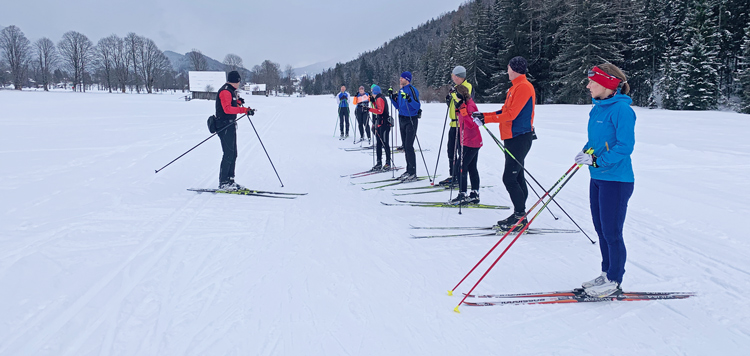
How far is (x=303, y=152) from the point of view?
36.1ft

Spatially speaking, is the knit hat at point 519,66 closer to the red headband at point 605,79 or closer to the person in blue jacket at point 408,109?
the red headband at point 605,79

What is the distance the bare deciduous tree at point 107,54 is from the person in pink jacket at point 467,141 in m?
95.0

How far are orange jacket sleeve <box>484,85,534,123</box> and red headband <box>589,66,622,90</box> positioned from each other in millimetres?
1352

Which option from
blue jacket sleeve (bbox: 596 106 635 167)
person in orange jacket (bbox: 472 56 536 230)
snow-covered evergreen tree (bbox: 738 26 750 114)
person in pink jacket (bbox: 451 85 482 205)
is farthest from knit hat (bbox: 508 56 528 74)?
snow-covered evergreen tree (bbox: 738 26 750 114)

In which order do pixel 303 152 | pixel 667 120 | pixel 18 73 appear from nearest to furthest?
1. pixel 303 152
2. pixel 667 120
3. pixel 18 73

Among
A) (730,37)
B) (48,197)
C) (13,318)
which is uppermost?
(730,37)

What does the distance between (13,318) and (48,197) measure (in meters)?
3.93

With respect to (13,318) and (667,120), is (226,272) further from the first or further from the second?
(667,120)

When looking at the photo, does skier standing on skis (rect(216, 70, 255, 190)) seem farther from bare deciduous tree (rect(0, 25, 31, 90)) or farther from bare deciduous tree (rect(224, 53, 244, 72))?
bare deciduous tree (rect(224, 53, 244, 72))

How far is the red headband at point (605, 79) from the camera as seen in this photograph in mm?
2891

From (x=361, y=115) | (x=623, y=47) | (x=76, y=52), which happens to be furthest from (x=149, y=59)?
(x=361, y=115)

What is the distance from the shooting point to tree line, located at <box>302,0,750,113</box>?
25406mm

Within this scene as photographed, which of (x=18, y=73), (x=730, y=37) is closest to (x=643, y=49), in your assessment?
(x=730, y=37)

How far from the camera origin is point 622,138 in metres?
2.83
